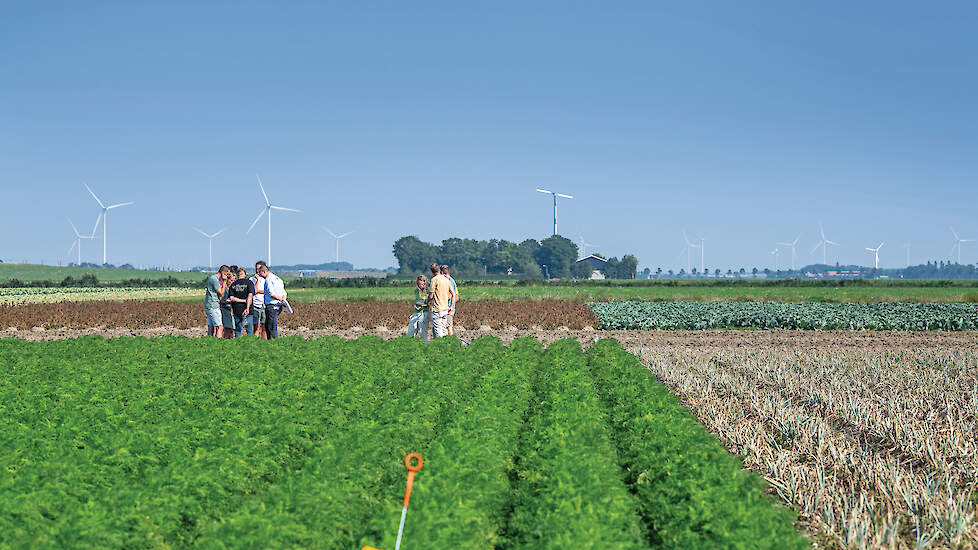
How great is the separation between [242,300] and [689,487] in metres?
13.9

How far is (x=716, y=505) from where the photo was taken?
520cm

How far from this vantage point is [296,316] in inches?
1128

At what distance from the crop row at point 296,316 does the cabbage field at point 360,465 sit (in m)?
16.3

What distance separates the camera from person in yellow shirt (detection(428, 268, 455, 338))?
54.1ft

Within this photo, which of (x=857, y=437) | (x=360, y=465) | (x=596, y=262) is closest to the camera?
(x=360, y=465)

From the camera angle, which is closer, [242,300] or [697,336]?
[242,300]

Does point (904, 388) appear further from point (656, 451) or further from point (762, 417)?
point (656, 451)

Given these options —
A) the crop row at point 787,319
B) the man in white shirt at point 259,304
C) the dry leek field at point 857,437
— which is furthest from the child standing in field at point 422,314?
the crop row at point 787,319

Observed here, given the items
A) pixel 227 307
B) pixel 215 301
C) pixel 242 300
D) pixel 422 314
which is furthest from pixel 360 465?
pixel 215 301

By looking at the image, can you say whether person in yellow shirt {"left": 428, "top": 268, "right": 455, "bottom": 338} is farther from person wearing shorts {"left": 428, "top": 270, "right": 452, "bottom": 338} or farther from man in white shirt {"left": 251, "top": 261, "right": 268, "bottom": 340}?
man in white shirt {"left": 251, "top": 261, "right": 268, "bottom": 340}

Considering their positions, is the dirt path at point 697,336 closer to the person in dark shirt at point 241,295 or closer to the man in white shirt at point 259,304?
the man in white shirt at point 259,304

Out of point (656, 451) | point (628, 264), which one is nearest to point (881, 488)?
point (656, 451)

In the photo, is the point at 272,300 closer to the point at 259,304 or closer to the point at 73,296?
the point at 259,304

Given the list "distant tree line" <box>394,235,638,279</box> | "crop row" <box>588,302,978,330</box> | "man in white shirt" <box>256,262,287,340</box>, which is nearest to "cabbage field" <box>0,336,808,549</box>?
"man in white shirt" <box>256,262,287,340</box>
